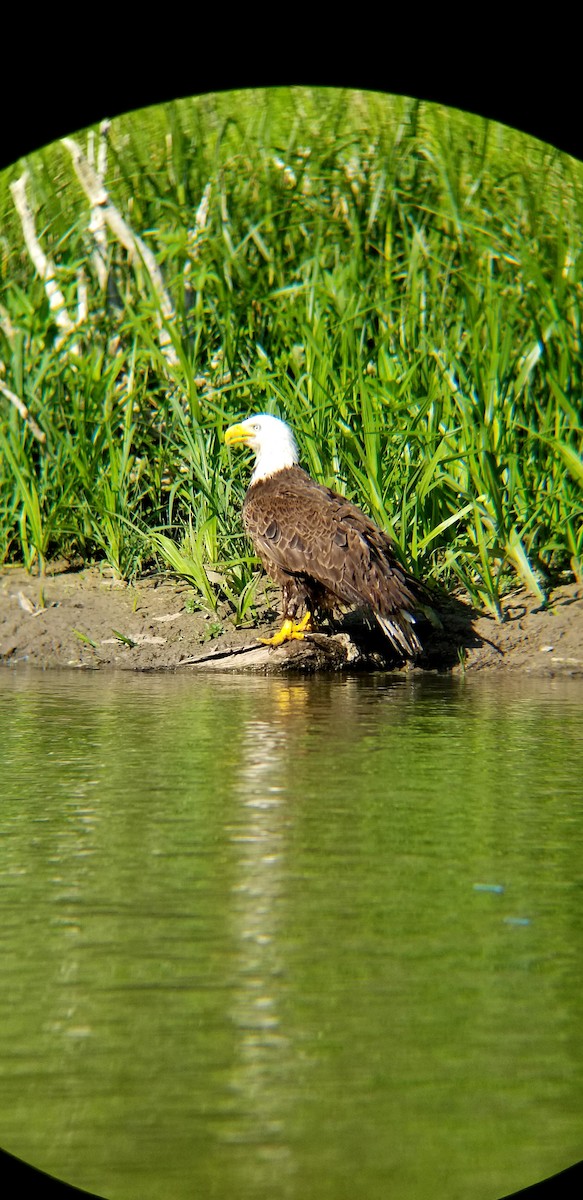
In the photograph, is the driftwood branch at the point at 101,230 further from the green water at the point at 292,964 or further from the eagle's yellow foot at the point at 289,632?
the green water at the point at 292,964

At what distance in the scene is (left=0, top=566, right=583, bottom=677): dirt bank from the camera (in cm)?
664

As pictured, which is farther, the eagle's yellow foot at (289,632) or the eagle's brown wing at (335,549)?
the eagle's yellow foot at (289,632)

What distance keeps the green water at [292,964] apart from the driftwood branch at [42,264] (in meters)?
3.82

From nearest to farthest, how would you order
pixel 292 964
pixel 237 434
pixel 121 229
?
pixel 292 964 < pixel 237 434 < pixel 121 229

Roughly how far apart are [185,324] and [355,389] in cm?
108

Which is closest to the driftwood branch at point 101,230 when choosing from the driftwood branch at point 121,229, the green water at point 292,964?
the driftwood branch at point 121,229

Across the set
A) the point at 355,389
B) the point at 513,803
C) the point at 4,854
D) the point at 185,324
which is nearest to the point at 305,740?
the point at 513,803

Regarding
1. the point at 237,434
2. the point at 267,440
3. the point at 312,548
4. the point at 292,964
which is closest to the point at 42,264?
the point at 237,434

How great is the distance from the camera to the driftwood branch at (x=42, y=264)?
8.07 meters

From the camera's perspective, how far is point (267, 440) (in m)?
Result: 7.03

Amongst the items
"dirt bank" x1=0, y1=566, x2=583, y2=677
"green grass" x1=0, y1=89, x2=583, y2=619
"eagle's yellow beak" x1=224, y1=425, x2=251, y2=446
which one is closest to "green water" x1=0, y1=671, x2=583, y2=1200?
"dirt bank" x1=0, y1=566, x2=583, y2=677

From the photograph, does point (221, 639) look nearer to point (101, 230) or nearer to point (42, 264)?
point (42, 264)

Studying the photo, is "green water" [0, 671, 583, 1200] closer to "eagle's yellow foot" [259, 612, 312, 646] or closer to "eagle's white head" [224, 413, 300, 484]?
"eagle's yellow foot" [259, 612, 312, 646]

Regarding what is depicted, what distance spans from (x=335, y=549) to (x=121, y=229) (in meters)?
2.81
